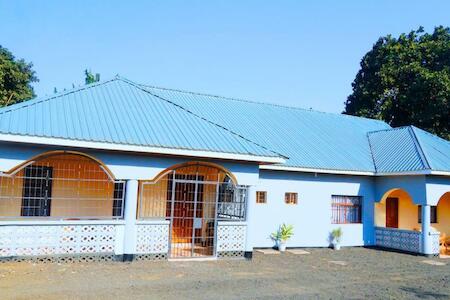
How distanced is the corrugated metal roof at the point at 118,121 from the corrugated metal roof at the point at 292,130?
2.91m

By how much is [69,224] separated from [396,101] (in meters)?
27.1

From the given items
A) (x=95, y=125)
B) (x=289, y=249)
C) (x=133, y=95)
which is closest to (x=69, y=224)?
(x=95, y=125)

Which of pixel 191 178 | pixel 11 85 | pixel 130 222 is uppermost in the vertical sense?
pixel 11 85

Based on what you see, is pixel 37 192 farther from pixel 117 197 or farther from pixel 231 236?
pixel 231 236

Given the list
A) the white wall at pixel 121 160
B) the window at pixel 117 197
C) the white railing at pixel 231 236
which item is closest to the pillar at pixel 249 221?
the white railing at pixel 231 236

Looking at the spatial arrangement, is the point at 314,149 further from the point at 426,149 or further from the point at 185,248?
the point at 185,248

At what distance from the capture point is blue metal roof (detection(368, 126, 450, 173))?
17.4m

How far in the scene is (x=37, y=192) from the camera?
1433 centimetres

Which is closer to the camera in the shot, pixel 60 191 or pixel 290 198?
pixel 60 191

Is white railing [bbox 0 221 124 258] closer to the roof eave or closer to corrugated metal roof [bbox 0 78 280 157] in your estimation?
the roof eave

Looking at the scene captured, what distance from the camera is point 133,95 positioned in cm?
1519

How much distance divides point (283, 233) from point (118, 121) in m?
7.65

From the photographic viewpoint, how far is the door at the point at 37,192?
46.4 feet

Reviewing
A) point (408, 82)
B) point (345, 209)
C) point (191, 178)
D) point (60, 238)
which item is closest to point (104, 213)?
point (60, 238)
